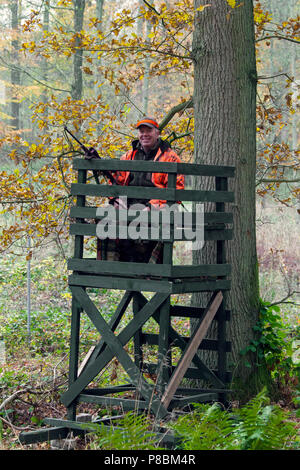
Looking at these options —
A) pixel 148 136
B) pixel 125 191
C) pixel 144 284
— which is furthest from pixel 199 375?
pixel 148 136

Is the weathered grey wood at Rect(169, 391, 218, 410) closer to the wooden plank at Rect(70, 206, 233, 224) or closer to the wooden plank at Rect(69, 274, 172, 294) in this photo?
the wooden plank at Rect(69, 274, 172, 294)

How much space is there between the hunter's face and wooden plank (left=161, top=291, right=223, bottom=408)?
1660 millimetres

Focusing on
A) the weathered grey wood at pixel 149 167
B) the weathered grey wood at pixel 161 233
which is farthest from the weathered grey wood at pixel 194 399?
the weathered grey wood at pixel 149 167

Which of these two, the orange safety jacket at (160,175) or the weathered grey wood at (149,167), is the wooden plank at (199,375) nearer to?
the orange safety jacket at (160,175)

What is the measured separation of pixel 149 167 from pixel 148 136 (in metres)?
0.93

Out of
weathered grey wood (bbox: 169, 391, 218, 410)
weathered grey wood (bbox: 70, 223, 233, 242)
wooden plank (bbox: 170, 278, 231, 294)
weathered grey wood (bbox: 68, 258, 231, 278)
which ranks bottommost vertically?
weathered grey wood (bbox: 169, 391, 218, 410)

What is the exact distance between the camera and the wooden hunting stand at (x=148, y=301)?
18.7ft

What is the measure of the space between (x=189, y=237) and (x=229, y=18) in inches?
110

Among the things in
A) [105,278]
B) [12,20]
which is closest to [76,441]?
[105,278]

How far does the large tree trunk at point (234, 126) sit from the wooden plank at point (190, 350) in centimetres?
80

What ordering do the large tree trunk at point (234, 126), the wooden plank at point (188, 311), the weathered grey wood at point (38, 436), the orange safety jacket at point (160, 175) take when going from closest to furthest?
the weathered grey wood at point (38, 436) < the orange safety jacket at point (160, 175) < the wooden plank at point (188, 311) < the large tree trunk at point (234, 126)

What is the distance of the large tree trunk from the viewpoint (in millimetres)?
7215

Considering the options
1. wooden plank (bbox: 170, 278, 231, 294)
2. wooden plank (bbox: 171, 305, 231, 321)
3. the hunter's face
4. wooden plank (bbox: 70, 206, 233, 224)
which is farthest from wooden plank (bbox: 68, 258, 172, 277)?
the hunter's face
